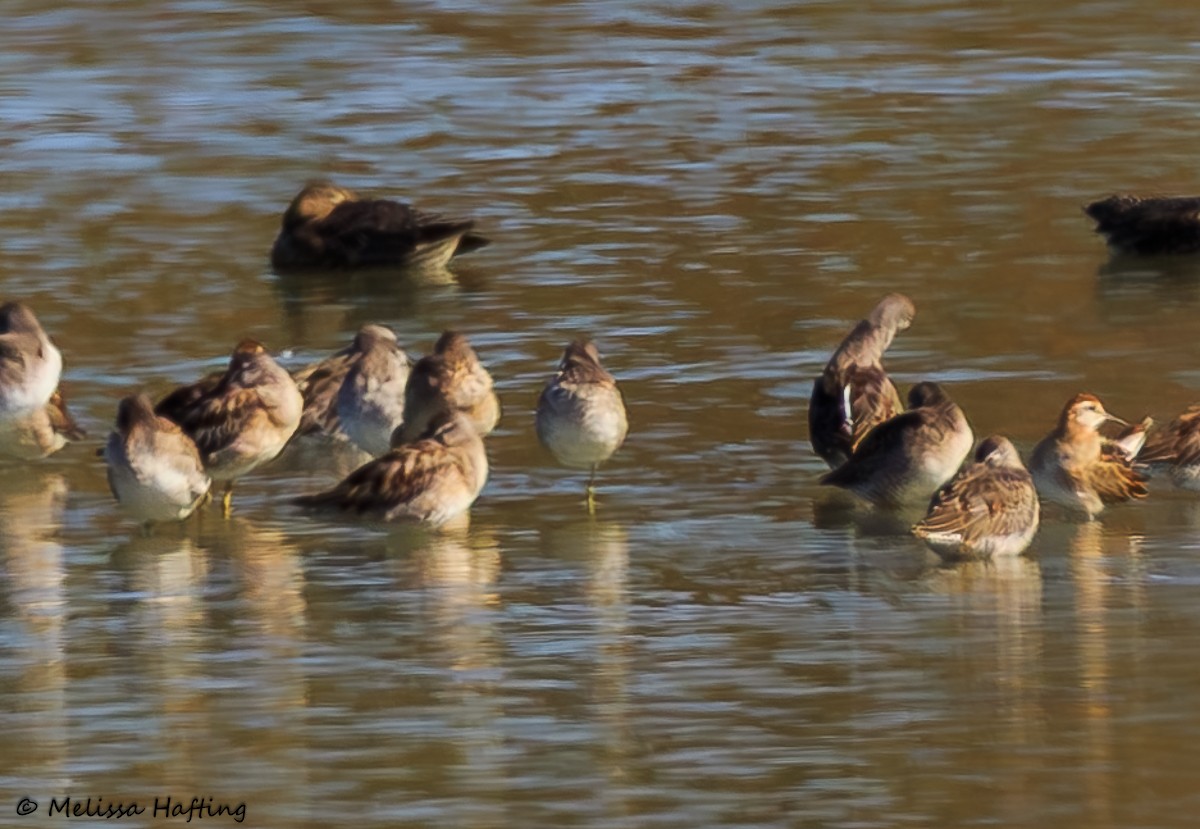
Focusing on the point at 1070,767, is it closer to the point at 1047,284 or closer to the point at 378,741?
the point at 378,741

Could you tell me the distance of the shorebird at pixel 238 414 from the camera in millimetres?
11188

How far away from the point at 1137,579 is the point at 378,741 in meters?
2.89

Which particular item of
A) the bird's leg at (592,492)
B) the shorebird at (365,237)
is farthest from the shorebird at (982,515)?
the shorebird at (365,237)

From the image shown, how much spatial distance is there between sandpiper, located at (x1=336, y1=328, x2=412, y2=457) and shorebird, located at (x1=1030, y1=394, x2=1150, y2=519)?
111 inches

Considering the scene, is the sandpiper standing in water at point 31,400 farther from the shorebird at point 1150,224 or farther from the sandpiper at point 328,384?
the shorebird at point 1150,224

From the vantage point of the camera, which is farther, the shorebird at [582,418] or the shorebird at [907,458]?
the shorebird at [582,418]

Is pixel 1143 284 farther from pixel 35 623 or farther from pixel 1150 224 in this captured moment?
pixel 35 623

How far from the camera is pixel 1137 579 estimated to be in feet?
31.3

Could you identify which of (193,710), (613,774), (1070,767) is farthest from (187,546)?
(1070,767)

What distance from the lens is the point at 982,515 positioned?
9.74 m

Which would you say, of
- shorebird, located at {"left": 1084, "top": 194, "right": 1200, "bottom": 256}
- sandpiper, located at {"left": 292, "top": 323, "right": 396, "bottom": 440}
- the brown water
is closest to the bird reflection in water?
the brown water

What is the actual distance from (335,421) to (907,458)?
9.40 feet

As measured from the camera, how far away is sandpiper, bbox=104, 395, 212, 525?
34.7 ft

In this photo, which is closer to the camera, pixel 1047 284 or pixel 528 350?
pixel 528 350
